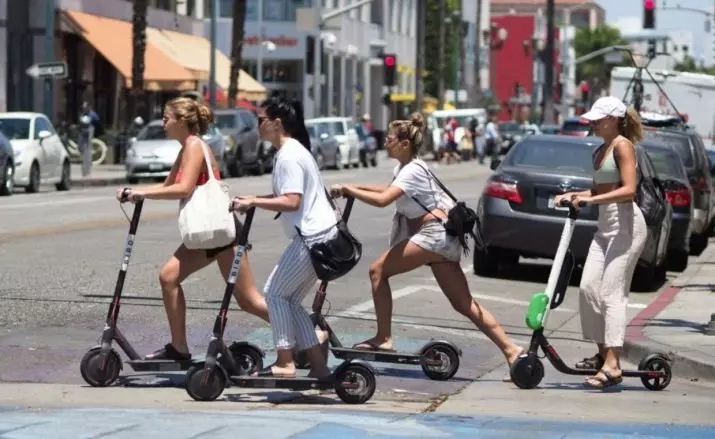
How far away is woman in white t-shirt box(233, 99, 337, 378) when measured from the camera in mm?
9516

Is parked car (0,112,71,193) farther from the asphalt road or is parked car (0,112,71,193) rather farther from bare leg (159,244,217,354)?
bare leg (159,244,217,354)

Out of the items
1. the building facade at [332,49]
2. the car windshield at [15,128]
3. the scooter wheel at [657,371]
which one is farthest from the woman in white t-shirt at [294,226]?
the building facade at [332,49]

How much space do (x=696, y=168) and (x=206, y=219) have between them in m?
15.1

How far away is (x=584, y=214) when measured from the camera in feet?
57.9

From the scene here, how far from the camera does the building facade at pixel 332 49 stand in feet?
253

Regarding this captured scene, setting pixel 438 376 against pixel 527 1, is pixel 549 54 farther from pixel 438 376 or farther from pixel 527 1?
pixel 527 1

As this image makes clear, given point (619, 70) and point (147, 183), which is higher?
point (619, 70)

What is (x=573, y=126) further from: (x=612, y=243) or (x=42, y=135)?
(x=612, y=243)

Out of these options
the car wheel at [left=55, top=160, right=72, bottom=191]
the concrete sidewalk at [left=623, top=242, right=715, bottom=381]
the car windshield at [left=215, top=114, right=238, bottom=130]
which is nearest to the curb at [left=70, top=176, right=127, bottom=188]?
the car wheel at [left=55, top=160, right=72, bottom=191]

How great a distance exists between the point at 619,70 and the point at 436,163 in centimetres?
2901

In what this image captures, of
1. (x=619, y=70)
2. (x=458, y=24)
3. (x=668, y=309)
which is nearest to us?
(x=668, y=309)

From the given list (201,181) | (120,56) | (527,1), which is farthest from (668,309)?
(527,1)

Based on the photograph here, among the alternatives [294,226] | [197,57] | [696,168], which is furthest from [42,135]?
[197,57]

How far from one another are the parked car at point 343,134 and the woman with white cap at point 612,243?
140 feet
